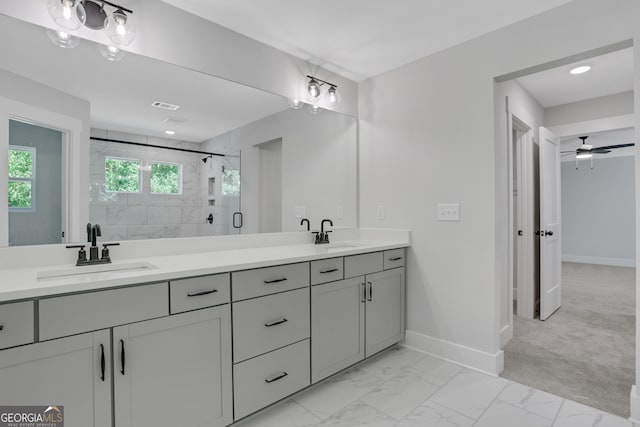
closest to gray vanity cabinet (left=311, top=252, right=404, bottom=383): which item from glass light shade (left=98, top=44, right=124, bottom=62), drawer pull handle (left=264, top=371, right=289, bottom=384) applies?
drawer pull handle (left=264, top=371, right=289, bottom=384)

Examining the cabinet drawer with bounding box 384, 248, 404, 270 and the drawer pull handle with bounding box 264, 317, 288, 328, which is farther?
the cabinet drawer with bounding box 384, 248, 404, 270

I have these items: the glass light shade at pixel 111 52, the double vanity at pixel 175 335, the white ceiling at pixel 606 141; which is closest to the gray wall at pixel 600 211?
the white ceiling at pixel 606 141

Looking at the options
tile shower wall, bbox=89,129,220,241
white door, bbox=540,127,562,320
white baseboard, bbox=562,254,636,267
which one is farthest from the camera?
white baseboard, bbox=562,254,636,267

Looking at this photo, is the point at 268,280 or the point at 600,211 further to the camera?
the point at 600,211

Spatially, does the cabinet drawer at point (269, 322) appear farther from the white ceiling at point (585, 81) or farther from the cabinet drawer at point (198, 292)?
the white ceiling at point (585, 81)

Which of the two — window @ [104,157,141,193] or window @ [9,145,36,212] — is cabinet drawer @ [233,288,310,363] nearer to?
Answer: window @ [104,157,141,193]

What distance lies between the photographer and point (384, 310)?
2512mm

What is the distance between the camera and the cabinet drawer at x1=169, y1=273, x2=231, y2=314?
1.42m

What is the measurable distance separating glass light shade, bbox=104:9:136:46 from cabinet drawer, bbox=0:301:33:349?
1.37 metres

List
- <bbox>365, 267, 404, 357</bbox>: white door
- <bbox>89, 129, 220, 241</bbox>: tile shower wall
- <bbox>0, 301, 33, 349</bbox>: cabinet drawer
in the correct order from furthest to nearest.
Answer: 1. <bbox>365, 267, 404, 357</bbox>: white door
2. <bbox>89, 129, 220, 241</bbox>: tile shower wall
3. <bbox>0, 301, 33, 349</bbox>: cabinet drawer

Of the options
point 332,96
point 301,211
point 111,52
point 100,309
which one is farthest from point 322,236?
point 111,52

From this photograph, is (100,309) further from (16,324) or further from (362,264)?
(362,264)

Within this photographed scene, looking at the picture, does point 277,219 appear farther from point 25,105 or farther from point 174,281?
point 25,105

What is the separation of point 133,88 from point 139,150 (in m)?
0.35
